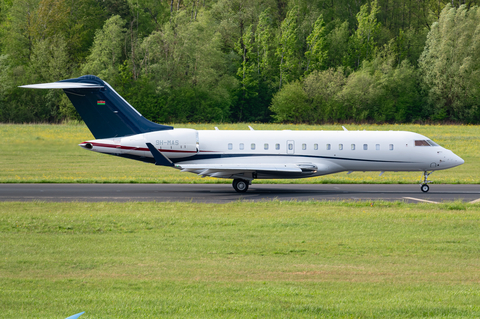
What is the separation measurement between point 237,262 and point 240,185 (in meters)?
14.4

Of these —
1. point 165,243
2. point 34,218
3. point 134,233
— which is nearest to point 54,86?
point 34,218

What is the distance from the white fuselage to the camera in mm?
25766

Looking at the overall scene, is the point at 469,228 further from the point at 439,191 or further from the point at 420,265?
the point at 439,191

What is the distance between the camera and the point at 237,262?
1164 cm

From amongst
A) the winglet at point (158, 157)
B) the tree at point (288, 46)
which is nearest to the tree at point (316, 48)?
the tree at point (288, 46)

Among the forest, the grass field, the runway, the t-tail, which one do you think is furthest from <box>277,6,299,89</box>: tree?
the t-tail

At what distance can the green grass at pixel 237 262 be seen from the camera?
8422mm

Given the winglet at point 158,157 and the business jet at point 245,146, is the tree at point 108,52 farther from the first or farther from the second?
the winglet at point 158,157

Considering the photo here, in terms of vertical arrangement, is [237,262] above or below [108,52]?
below

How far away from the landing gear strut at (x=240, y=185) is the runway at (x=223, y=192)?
32 cm

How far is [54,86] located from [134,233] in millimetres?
13191

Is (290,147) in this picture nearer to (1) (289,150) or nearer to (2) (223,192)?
(1) (289,150)

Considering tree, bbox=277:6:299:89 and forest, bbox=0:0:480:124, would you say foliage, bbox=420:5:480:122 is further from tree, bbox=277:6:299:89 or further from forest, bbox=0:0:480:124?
tree, bbox=277:6:299:89

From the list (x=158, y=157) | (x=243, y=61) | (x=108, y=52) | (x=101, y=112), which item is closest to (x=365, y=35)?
(x=243, y=61)
